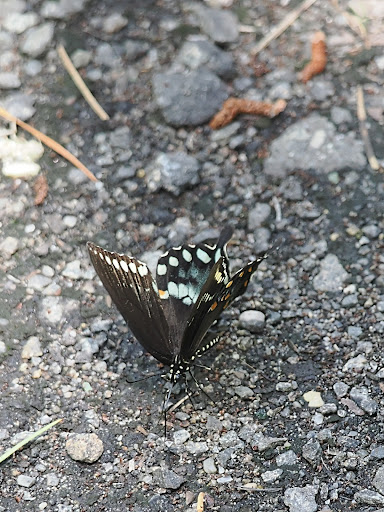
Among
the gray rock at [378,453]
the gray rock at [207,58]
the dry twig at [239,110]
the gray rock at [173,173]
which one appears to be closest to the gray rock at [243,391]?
the gray rock at [378,453]

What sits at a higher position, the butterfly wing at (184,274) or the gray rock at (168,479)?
the butterfly wing at (184,274)

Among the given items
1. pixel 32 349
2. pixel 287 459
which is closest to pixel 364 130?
pixel 287 459

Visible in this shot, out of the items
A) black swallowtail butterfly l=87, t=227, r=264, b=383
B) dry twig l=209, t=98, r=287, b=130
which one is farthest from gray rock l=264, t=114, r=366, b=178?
black swallowtail butterfly l=87, t=227, r=264, b=383

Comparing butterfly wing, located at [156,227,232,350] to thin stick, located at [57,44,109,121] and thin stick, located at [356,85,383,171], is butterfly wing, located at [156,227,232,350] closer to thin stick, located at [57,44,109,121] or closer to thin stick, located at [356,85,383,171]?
thin stick, located at [356,85,383,171]

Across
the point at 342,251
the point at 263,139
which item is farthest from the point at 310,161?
the point at 342,251

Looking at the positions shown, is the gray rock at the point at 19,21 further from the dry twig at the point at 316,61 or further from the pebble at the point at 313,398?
the pebble at the point at 313,398

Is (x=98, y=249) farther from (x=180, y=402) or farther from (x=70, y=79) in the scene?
(x=70, y=79)
